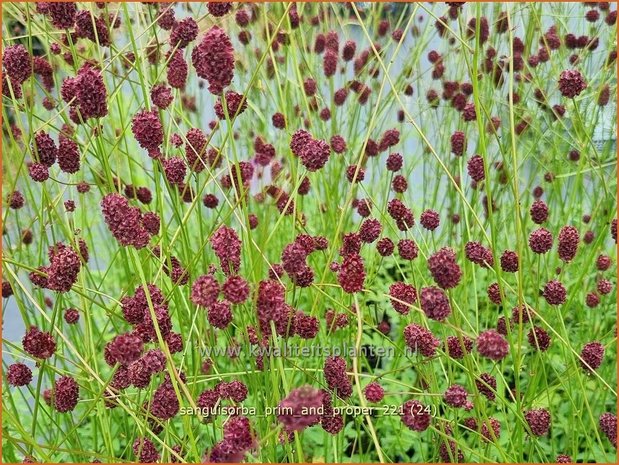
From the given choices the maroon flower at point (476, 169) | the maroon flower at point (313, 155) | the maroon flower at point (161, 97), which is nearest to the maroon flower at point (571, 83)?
the maroon flower at point (476, 169)

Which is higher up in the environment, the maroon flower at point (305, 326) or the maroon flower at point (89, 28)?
the maroon flower at point (89, 28)

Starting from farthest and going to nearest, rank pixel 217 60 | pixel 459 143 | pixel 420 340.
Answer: pixel 459 143 → pixel 420 340 → pixel 217 60

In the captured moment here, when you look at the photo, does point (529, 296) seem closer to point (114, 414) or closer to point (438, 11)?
point (438, 11)

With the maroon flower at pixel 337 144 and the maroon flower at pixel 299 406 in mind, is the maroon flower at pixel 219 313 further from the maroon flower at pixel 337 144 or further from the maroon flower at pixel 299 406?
the maroon flower at pixel 337 144

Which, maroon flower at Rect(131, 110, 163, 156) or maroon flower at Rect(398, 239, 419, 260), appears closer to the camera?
maroon flower at Rect(131, 110, 163, 156)

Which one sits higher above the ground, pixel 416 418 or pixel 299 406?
pixel 299 406

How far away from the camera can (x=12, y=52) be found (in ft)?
2.03

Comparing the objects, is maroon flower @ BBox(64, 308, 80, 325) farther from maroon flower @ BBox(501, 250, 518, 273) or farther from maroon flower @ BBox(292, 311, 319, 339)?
maroon flower @ BBox(501, 250, 518, 273)

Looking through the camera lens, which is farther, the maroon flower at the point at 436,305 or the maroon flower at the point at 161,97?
the maroon flower at the point at 161,97

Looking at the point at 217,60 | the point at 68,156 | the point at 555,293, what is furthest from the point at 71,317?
the point at 555,293

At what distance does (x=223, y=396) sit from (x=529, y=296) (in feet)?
3.24

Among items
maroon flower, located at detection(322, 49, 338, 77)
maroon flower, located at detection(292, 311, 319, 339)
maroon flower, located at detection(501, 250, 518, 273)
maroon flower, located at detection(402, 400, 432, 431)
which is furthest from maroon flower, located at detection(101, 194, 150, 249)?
maroon flower, located at detection(322, 49, 338, 77)

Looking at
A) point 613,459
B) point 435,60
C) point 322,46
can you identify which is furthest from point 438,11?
point 613,459

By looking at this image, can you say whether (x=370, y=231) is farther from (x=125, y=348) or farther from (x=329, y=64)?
(x=329, y=64)
